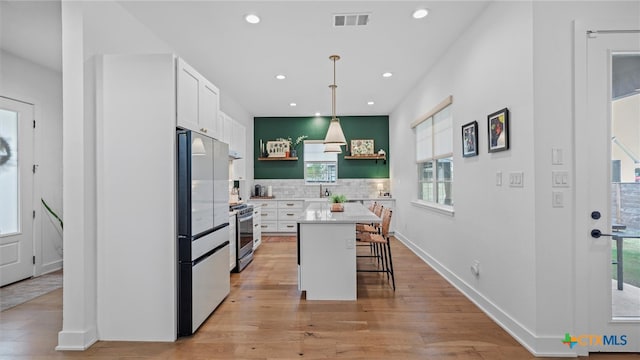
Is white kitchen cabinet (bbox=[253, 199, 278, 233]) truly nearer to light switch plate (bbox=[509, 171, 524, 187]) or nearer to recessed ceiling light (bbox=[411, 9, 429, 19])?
recessed ceiling light (bbox=[411, 9, 429, 19])

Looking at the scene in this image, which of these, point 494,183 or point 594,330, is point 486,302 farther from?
point 494,183

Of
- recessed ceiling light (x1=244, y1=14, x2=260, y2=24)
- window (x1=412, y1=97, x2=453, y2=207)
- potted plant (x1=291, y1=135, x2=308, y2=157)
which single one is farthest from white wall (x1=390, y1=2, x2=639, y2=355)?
potted plant (x1=291, y1=135, x2=308, y2=157)

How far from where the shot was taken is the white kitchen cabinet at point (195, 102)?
2.42 metres

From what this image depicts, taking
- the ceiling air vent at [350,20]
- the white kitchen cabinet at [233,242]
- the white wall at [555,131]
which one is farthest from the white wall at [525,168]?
the white kitchen cabinet at [233,242]

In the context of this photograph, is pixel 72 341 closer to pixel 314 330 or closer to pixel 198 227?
pixel 198 227

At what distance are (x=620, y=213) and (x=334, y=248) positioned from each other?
7.54 ft

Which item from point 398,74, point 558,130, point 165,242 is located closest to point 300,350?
point 165,242

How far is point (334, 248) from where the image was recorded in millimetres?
3125

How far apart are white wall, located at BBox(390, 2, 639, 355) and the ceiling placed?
603mm

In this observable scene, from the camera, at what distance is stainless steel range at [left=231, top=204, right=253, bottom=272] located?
4.05 metres

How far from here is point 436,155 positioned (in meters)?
4.21

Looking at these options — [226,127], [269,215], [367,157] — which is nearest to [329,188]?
[367,157]

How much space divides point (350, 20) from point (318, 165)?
4529mm
